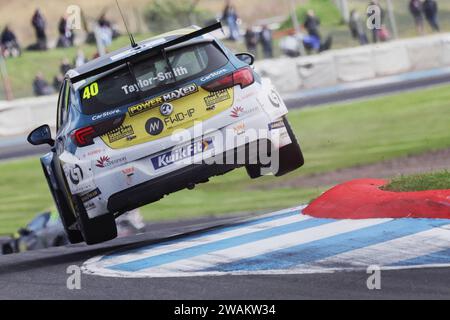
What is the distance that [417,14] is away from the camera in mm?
32562

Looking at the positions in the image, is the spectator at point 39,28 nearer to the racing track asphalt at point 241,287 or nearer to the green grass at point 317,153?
the green grass at point 317,153

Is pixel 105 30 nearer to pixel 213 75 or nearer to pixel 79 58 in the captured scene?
pixel 79 58

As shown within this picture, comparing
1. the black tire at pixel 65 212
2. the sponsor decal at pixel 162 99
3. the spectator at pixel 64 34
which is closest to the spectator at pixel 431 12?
the spectator at pixel 64 34

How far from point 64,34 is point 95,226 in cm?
2156

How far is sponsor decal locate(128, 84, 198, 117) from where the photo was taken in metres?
9.92

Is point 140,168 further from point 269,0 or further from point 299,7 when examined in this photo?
point 269,0

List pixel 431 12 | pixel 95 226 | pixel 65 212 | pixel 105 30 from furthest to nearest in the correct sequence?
pixel 431 12, pixel 105 30, pixel 65 212, pixel 95 226

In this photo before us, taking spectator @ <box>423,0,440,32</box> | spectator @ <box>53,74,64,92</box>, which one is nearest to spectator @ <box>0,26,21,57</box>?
spectator @ <box>53,74,64,92</box>

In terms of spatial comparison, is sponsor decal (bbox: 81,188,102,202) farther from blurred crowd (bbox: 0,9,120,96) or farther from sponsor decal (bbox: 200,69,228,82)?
blurred crowd (bbox: 0,9,120,96)

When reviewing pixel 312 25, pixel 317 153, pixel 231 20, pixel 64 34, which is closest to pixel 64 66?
pixel 64 34

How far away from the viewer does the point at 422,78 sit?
3008 cm

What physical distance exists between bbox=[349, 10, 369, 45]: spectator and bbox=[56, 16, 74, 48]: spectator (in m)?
7.48

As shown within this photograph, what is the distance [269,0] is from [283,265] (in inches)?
1394

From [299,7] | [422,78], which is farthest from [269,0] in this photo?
Answer: [422,78]
